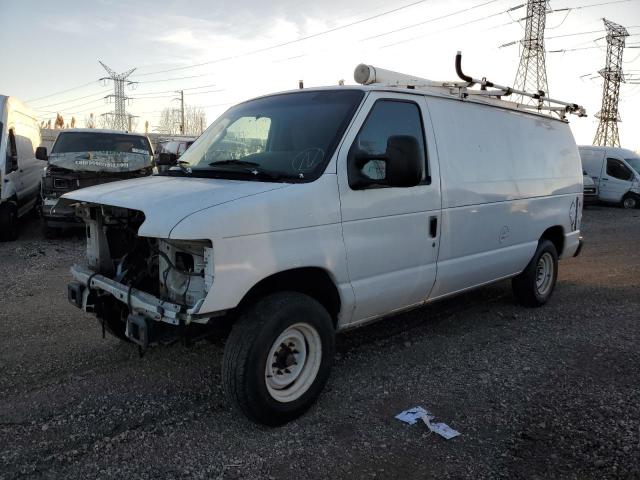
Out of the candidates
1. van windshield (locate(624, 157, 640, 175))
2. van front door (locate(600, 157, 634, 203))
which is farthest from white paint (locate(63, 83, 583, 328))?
van windshield (locate(624, 157, 640, 175))

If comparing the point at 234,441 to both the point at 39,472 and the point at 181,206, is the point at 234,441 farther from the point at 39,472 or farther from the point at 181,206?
the point at 181,206

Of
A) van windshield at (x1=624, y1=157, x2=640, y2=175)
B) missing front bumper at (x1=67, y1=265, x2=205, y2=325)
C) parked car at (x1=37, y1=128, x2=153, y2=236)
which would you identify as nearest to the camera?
missing front bumper at (x1=67, y1=265, x2=205, y2=325)

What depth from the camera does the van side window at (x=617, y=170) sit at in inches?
786

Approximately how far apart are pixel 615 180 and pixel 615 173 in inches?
11.9

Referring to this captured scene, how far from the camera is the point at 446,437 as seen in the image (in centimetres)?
337

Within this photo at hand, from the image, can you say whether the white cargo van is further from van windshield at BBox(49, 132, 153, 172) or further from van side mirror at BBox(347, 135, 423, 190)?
van windshield at BBox(49, 132, 153, 172)

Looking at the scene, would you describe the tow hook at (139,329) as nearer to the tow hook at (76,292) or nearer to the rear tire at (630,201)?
the tow hook at (76,292)

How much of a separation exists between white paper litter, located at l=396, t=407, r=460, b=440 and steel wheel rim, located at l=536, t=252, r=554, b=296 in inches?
128

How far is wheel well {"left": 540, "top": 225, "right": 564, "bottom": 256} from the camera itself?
6.31 metres

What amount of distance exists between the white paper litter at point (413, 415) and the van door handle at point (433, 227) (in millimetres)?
1407

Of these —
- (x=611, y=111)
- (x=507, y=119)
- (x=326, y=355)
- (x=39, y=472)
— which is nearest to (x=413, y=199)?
(x=326, y=355)

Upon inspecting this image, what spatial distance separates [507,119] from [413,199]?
2.12m

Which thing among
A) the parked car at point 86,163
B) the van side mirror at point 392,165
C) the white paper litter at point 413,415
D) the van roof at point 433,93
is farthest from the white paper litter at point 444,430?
the parked car at point 86,163

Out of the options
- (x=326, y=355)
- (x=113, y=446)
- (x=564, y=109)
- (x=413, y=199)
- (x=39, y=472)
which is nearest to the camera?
(x=39, y=472)
